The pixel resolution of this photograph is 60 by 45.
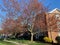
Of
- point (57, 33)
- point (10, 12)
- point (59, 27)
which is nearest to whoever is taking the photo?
point (10, 12)

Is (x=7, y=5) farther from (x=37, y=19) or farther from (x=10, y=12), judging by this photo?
(x=37, y=19)

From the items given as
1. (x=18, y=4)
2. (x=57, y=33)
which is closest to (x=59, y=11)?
(x=57, y=33)

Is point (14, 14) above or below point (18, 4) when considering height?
below

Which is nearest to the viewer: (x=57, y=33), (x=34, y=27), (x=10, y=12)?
(x=10, y=12)

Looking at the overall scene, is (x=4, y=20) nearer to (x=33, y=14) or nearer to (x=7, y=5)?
(x=7, y=5)

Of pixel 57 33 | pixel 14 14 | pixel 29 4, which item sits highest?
pixel 29 4

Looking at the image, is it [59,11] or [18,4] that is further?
[59,11]

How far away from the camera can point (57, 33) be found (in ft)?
140

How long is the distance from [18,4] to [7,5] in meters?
2.24

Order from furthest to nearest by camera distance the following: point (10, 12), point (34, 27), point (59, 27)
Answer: point (59, 27) < point (34, 27) < point (10, 12)

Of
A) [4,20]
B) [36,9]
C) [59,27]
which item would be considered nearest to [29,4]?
[36,9]

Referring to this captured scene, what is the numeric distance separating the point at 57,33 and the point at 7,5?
16168 mm

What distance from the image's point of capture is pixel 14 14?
109 feet

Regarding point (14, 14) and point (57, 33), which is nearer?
point (14, 14)
